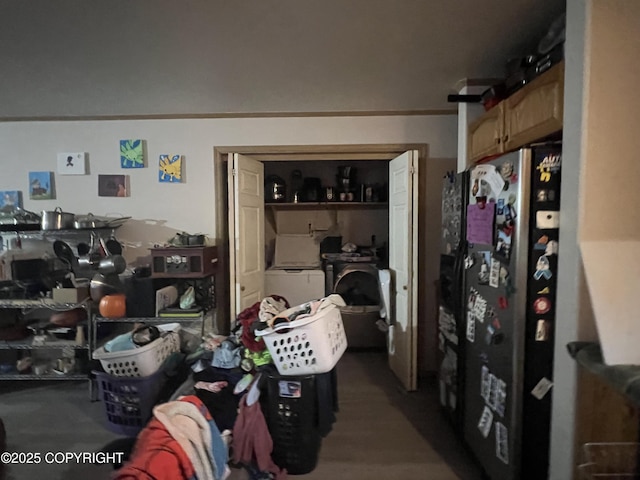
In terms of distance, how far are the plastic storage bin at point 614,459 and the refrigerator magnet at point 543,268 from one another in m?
0.60

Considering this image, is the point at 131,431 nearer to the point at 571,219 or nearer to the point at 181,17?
the point at 181,17

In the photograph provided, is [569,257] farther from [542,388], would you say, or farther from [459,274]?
[459,274]

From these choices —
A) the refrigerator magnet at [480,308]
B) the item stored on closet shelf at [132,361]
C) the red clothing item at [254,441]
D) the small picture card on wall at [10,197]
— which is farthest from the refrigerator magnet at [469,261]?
the small picture card on wall at [10,197]

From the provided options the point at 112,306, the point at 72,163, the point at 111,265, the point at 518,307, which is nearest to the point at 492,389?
the point at 518,307

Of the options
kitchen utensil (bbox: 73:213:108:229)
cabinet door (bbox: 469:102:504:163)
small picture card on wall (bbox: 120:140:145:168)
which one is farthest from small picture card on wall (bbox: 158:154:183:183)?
cabinet door (bbox: 469:102:504:163)

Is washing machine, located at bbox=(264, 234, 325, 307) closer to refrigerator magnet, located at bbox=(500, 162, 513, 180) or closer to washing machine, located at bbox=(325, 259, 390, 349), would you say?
washing machine, located at bbox=(325, 259, 390, 349)

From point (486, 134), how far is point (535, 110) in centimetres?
49

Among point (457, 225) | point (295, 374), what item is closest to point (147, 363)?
point (295, 374)

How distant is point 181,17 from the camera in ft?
5.58

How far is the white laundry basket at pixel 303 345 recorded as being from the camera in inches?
74.3

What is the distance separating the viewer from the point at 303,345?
6.23 ft

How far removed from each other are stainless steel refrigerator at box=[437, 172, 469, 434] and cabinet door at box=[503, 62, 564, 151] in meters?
0.33

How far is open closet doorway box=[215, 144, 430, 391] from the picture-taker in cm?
278

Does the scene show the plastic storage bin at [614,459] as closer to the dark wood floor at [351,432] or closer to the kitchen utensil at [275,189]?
the dark wood floor at [351,432]
